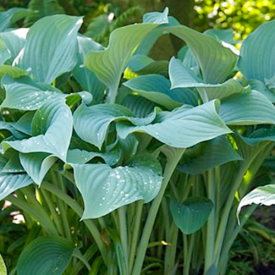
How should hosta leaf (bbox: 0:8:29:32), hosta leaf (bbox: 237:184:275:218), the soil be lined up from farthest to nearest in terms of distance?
hosta leaf (bbox: 0:8:29:32) → the soil → hosta leaf (bbox: 237:184:275:218)

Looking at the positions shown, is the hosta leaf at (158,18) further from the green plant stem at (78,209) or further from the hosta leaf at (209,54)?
the green plant stem at (78,209)

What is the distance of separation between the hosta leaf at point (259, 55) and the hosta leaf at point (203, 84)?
239 mm

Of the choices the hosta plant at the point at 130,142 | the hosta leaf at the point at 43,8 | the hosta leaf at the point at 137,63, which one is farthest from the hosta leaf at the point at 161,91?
the hosta leaf at the point at 43,8

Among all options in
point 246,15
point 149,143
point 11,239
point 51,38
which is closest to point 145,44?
point 51,38

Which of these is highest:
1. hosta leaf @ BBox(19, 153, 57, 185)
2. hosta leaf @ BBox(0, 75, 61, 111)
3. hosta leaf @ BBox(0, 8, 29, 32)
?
hosta leaf @ BBox(0, 75, 61, 111)

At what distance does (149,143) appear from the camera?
160 cm

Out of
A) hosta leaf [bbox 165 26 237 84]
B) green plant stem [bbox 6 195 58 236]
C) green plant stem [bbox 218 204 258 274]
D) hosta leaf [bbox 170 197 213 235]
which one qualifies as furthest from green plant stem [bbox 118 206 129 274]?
hosta leaf [bbox 165 26 237 84]

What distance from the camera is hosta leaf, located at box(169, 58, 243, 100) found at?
140 cm

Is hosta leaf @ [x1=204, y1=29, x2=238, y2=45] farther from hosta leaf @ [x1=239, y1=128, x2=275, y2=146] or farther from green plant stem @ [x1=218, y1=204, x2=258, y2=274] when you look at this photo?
green plant stem @ [x1=218, y1=204, x2=258, y2=274]

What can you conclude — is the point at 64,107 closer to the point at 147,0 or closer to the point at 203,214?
the point at 203,214

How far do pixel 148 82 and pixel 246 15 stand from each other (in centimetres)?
287

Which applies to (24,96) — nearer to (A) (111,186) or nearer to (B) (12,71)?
(B) (12,71)

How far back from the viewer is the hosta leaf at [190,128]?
4.17 ft

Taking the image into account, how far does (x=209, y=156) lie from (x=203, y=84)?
0.98ft
